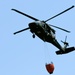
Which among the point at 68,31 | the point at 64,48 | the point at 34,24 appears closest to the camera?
the point at 34,24

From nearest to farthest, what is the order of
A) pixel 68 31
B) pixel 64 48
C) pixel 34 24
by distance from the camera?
pixel 34 24 < pixel 68 31 < pixel 64 48

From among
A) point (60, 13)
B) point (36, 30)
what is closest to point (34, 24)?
point (36, 30)

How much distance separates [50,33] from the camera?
49.1m

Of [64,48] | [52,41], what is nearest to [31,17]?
[52,41]

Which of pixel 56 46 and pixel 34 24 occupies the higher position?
pixel 34 24

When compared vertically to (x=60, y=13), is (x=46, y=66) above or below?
below

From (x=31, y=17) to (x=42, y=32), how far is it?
9.71ft

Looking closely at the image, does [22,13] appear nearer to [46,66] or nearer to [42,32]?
[42,32]

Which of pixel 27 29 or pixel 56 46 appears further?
pixel 56 46

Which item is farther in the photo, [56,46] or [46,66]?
[56,46]

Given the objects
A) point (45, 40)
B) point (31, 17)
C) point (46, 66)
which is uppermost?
point (31, 17)

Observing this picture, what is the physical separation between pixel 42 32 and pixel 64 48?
951cm

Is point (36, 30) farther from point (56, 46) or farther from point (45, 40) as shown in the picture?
point (56, 46)

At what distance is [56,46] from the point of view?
53062 mm
